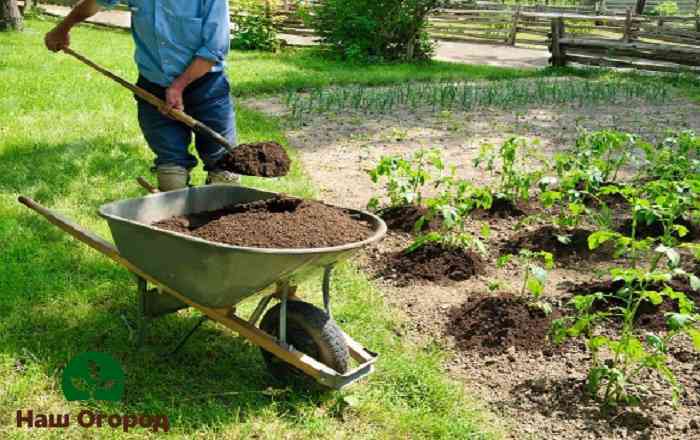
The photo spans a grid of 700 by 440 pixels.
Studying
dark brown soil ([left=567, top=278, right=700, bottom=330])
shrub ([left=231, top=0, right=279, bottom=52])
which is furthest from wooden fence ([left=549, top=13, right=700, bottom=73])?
dark brown soil ([left=567, top=278, right=700, bottom=330])

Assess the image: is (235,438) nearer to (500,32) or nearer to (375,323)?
(375,323)

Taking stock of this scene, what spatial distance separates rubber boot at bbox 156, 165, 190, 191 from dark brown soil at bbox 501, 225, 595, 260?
2.00 meters

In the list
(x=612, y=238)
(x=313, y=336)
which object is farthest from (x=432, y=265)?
(x=313, y=336)

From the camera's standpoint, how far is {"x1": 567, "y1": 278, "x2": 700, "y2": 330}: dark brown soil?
361cm

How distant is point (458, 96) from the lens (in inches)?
405

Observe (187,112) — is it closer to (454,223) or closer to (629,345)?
(454,223)

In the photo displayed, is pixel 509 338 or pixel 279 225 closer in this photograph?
pixel 279 225

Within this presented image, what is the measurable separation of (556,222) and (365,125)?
3.82 metres

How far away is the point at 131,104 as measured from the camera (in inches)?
313

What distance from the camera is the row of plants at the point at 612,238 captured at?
2.96m

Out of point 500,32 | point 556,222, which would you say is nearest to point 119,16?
point 500,32

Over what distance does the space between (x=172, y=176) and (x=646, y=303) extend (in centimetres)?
263

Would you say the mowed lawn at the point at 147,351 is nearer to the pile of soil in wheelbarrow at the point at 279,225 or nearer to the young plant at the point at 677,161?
the pile of soil in wheelbarrow at the point at 279,225

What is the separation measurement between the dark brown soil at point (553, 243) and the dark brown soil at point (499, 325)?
795 mm
